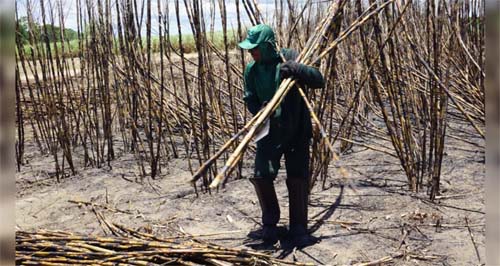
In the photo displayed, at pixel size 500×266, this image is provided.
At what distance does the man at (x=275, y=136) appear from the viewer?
2.13 meters

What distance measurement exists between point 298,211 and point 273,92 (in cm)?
52

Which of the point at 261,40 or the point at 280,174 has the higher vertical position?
the point at 261,40

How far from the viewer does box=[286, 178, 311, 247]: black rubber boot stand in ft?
7.38

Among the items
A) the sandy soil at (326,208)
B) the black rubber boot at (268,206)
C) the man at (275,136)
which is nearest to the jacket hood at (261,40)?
the man at (275,136)

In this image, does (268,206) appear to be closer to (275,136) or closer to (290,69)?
(275,136)

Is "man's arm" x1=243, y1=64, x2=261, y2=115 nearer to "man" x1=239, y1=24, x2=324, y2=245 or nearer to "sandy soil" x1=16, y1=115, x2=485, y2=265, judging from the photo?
"man" x1=239, y1=24, x2=324, y2=245

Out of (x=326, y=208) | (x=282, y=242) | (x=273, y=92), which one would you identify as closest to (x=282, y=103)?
(x=273, y=92)

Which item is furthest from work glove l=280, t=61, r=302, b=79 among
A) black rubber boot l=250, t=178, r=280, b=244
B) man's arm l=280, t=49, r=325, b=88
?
black rubber boot l=250, t=178, r=280, b=244

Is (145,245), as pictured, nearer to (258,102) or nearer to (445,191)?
→ (258,102)

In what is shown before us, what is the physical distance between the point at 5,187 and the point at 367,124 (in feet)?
13.1

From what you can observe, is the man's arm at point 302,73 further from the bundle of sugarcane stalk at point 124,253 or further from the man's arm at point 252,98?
the bundle of sugarcane stalk at point 124,253

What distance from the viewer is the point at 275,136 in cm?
217

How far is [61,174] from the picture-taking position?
361cm

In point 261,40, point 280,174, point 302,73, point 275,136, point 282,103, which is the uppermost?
point 261,40
